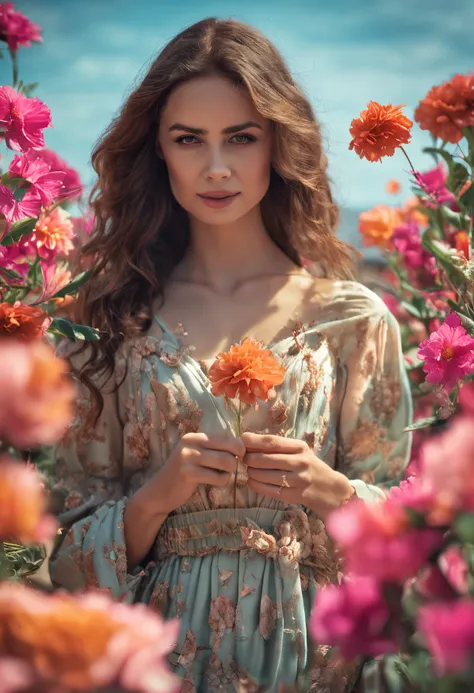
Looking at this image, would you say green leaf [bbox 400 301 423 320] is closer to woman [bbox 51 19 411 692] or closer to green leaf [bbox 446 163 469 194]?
woman [bbox 51 19 411 692]

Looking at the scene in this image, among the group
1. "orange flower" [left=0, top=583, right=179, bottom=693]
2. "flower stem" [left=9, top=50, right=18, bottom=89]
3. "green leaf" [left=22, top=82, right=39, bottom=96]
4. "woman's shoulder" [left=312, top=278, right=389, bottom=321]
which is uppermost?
"flower stem" [left=9, top=50, right=18, bottom=89]

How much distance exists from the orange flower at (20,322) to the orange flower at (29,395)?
55cm

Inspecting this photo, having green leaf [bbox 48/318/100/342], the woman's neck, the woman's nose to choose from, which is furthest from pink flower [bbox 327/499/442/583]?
the woman's neck

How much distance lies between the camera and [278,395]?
1.51m

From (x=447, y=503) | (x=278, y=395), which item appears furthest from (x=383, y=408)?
(x=447, y=503)

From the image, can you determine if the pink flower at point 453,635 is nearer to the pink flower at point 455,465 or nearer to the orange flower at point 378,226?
the pink flower at point 455,465

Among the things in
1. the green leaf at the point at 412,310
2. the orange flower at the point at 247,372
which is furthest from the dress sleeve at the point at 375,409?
the orange flower at the point at 247,372

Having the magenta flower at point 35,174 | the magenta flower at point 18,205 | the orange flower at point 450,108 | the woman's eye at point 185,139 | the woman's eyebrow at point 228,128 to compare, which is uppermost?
the orange flower at point 450,108

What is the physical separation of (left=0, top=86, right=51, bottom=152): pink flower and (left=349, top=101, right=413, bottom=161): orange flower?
47 centimetres

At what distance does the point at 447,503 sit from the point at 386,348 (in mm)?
1196

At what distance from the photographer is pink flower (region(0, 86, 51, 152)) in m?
1.18

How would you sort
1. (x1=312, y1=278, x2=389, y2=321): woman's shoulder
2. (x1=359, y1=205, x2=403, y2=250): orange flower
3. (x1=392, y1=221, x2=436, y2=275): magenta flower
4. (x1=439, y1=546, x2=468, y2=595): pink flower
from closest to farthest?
(x1=439, y1=546, x2=468, y2=595): pink flower < (x1=312, y1=278, x2=389, y2=321): woman's shoulder < (x1=392, y1=221, x2=436, y2=275): magenta flower < (x1=359, y1=205, x2=403, y2=250): orange flower

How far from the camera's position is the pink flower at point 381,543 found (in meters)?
0.48

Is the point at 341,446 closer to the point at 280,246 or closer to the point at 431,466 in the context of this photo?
the point at 280,246
